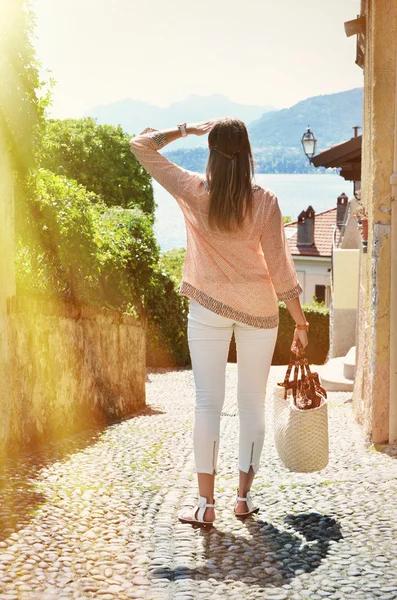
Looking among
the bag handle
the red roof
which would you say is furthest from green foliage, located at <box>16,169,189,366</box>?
the red roof

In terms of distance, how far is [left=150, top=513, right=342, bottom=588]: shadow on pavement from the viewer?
3562mm

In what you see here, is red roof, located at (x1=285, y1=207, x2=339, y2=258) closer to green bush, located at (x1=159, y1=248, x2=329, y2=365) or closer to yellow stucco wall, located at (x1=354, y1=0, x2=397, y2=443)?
green bush, located at (x1=159, y1=248, x2=329, y2=365)

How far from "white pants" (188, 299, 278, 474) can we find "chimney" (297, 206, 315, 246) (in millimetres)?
41557

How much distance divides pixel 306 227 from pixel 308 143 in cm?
2867

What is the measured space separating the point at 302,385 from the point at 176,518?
0.91m

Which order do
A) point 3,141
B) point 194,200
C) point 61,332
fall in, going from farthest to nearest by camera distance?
point 61,332 < point 3,141 < point 194,200

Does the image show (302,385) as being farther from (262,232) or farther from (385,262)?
(385,262)

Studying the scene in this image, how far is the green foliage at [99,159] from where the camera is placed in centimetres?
2023

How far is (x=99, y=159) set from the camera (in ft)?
66.7

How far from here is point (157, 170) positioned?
163 inches

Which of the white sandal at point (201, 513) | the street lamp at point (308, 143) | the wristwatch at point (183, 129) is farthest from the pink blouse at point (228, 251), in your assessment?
the street lamp at point (308, 143)

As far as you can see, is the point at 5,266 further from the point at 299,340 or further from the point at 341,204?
the point at 341,204

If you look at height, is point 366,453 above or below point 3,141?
below

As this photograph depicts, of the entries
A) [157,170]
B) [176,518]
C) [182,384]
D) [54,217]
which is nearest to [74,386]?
[54,217]
